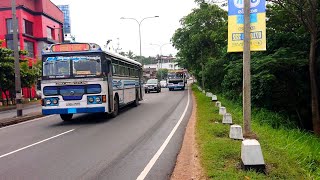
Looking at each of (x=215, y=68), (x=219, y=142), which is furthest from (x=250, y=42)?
(x=215, y=68)

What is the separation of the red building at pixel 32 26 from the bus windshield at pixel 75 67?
29941 mm

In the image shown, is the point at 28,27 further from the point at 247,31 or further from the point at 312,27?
the point at 247,31

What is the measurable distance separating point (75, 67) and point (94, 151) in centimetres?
608

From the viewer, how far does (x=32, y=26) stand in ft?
157

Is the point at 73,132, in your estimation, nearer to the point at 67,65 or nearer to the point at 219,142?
the point at 67,65

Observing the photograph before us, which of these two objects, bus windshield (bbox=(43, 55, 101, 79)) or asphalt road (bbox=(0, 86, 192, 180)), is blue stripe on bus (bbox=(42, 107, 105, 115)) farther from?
bus windshield (bbox=(43, 55, 101, 79))

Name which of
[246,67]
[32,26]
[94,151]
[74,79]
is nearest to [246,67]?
[246,67]

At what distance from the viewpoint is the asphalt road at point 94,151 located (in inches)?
277

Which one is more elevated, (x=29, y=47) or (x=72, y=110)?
(x=29, y=47)

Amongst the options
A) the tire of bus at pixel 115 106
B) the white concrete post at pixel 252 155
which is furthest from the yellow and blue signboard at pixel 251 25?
the tire of bus at pixel 115 106

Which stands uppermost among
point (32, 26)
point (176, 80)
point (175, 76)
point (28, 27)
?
point (32, 26)

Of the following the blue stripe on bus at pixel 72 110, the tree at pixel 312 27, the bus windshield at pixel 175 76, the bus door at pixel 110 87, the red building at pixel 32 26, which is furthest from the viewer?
the bus windshield at pixel 175 76

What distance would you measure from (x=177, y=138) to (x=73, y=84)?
18.3 ft

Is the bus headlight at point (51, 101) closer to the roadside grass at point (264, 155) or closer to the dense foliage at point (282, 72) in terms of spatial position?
the roadside grass at point (264, 155)
